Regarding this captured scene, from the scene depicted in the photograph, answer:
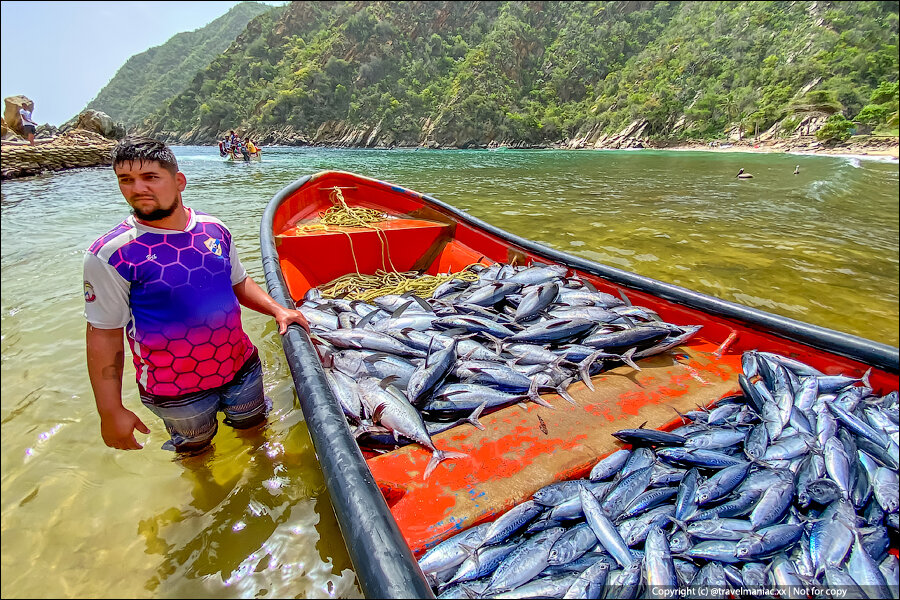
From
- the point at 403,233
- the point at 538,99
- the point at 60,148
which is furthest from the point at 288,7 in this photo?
the point at 403,233

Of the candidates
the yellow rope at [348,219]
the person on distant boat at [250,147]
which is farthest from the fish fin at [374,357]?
the person on distant boat at [250,147]

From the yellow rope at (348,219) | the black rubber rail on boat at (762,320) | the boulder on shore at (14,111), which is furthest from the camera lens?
the boulder on shore at (14,111)

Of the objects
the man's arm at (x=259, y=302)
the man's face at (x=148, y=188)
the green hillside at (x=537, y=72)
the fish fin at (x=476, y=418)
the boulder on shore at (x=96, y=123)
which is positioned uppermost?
the green hillside at (x=537, y=72)

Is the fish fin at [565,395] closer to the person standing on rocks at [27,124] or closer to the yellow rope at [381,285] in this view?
the yellow rope at [381,285]

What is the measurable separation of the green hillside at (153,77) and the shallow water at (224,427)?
16806 cm

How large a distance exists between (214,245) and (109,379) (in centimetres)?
86

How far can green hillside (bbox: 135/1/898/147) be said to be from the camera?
66.4m

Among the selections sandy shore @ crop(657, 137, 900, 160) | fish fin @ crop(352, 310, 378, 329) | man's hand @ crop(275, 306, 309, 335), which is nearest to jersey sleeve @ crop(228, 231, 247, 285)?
man's hand @ crop(275, 306, 309, 335)

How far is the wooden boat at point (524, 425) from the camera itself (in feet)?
5.80

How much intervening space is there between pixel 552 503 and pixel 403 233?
16.1 feet

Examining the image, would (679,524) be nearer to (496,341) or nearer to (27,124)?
(496,341)

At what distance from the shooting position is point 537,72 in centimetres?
11012

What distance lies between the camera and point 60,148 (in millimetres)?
25125

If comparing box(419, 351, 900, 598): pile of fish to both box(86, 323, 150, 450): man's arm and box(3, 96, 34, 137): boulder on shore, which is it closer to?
box(86, 323, 150, 450): man's arm
